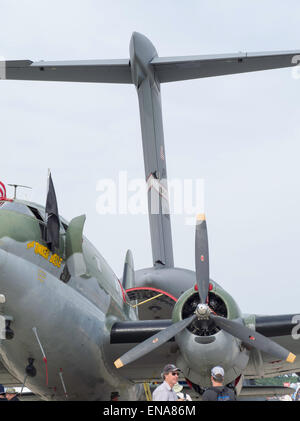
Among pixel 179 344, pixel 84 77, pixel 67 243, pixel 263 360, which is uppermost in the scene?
pixel 84 77

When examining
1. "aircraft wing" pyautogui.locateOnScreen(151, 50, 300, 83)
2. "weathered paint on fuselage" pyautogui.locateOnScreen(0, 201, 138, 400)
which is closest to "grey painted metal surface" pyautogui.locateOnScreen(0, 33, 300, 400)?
"weathered paint on fuselage" pyautogui.locateOnScreen(0, 201, 138, 400)

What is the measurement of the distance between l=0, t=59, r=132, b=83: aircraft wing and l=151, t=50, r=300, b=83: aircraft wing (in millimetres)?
1117

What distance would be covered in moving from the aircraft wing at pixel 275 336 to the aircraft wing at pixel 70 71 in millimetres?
9073

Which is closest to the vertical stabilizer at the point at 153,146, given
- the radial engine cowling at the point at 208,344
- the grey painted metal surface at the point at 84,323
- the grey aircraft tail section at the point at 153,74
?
the grey aircraft tail section at the point at 153,74

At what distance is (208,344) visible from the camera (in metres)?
9.39

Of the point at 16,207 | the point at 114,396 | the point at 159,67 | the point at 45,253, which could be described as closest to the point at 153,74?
the point at 159,67

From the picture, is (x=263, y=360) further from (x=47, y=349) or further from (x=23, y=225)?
(x=23, y=225)

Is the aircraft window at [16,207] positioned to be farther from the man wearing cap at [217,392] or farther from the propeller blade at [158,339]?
the man wearing cap at [217,392]

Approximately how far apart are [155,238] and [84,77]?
5.11 metres

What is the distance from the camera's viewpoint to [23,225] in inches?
357

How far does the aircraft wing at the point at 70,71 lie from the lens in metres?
15.6

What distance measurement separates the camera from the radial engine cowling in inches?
370

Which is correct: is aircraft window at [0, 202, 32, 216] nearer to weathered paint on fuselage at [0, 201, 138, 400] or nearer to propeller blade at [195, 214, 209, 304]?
weathered paint on fuselage at [0, 201, 138, 400]
